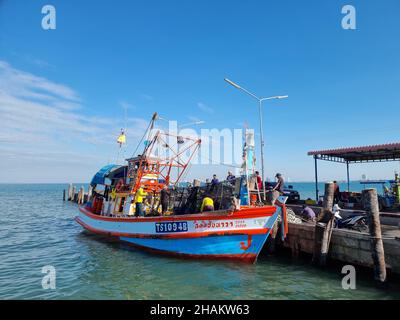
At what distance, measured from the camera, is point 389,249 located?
8000 mm

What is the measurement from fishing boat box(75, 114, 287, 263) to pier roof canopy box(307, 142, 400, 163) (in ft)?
28.8

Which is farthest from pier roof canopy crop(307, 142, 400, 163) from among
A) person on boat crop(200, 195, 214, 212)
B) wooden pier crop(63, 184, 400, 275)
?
person on boat crop(200, 195, 214, 212)

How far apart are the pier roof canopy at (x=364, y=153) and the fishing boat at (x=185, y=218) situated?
877cm

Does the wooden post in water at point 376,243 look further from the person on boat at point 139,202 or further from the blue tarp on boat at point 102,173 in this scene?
the blue tarp on boat at point 102,173

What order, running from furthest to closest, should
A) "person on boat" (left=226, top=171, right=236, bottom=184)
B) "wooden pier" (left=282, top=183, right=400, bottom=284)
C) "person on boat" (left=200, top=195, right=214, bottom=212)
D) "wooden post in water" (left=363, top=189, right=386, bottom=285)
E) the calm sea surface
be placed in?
1. "person on boat" (left=226, top=171, right=236, bottom=184)
2. "person on boat" (left=200, top=195, right=214, bottom=212)
3. "wooden pier" (left=282, top=183, right=400, bottom=284)
4. "wooden post in water" (left=363, top=189, right=386, bottom=285)
5. the calm sea surface

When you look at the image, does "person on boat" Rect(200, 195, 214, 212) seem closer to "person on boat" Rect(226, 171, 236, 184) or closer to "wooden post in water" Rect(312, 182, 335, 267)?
"person on boat" Rect(226, 171, 236, 184)

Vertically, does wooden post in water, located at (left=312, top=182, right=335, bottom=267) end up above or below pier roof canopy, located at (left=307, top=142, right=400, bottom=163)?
below

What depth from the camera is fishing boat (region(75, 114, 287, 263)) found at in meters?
9.51

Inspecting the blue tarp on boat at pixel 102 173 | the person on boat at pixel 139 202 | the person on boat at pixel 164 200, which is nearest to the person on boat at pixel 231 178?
the person on boat at pixel 164 200

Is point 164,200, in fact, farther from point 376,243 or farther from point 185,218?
point 376,243

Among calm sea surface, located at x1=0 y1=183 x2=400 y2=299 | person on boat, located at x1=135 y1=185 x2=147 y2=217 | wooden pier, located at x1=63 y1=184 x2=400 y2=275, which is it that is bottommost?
calm sea surface, located at x1=0 y1=183 x2=400 y2=299

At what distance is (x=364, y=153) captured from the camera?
17.7 m
